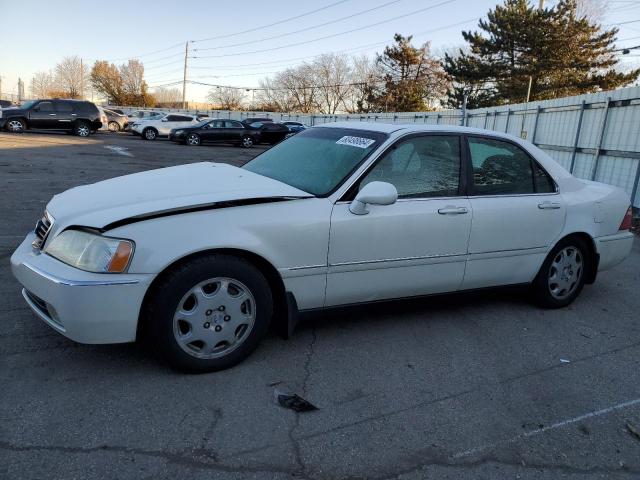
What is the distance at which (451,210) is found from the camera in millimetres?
3797

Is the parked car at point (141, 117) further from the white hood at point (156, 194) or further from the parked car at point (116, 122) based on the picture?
the white hood at point (156, 194)

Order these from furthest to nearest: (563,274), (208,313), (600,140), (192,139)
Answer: (192,139) → (600,140) → (563,274) → (208,313)

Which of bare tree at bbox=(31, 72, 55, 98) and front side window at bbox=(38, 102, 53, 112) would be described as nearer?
front side window at bbox=(38, 102, 53, 112)

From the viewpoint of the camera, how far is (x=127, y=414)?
2.66m

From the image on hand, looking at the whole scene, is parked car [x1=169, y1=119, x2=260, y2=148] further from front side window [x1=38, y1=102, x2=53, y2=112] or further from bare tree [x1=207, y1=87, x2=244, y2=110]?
bare tree [x1=207, y1=87, x2=244, y2=110]

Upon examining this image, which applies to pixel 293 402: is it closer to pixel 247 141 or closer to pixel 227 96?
pixel 247 141

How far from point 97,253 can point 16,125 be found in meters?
23.8

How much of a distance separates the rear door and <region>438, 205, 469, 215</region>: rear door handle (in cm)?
12

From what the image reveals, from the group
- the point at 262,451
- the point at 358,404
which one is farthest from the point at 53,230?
the point at 358,404

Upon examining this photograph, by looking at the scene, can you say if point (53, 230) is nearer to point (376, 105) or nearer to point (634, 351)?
point (634, 351)

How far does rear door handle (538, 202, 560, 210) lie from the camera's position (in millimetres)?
4258

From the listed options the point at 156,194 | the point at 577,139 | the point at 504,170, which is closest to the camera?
the point at 156,194

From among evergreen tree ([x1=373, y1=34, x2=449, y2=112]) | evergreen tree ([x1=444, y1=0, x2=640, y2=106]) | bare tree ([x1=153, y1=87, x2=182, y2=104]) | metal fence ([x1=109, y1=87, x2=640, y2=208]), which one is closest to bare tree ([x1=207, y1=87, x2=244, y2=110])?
bare tree ([x1=153, y1=87, x2=182, y2=104])

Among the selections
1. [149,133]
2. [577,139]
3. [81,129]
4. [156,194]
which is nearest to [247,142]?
[149,133]
